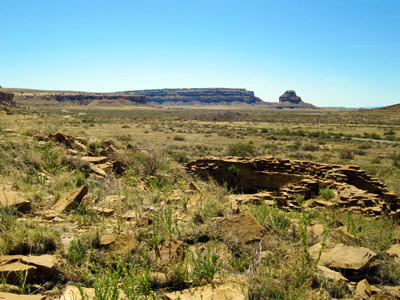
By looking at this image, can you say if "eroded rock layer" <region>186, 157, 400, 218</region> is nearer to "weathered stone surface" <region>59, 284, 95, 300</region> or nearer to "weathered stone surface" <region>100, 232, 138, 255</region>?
"weathered stone surface" <region>100, 232, 138, 255</region>

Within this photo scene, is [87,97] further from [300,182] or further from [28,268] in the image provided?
[28,268]

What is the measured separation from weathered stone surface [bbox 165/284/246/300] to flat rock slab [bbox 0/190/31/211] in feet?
8.84

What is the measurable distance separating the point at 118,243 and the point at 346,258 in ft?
9.26

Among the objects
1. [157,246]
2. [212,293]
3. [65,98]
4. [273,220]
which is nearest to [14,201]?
[157,246]

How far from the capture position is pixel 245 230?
12.8 feet

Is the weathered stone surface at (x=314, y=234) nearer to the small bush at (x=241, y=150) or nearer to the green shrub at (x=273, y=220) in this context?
the green shrub at (x=273, y=220)

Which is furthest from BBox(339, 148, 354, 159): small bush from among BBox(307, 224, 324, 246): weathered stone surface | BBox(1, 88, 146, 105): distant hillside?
BBox(1, 88, 146, 105): distant hillside

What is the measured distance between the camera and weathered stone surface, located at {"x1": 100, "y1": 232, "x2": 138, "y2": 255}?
3.25 meters

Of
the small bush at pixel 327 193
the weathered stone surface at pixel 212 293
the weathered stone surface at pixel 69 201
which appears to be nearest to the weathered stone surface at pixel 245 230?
the weathered stone surface at pixel 212 293

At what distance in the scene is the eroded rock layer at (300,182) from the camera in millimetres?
7645

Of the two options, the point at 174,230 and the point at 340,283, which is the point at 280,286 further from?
the point at 174,230

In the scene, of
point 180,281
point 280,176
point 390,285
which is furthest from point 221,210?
point 280,176

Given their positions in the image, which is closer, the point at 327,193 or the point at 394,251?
the point at 394,251

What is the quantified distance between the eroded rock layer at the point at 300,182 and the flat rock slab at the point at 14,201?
4.49m
